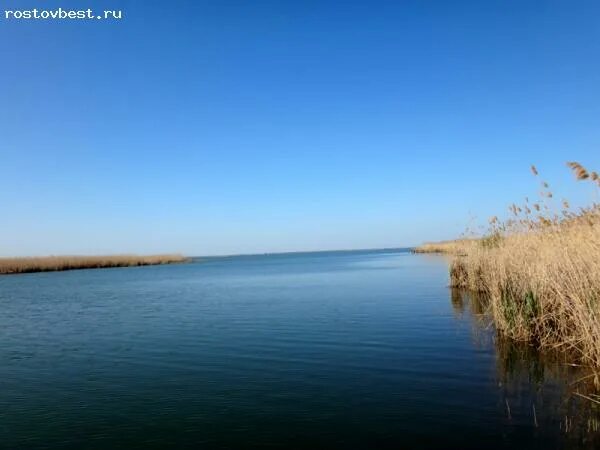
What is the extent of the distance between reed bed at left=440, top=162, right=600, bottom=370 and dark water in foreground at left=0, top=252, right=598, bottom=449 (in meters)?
0.61

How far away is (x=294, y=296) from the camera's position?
21.0 m

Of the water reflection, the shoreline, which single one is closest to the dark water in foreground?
the water reflection

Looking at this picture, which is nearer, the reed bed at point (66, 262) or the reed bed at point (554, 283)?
the reed bed at point (554, 283)

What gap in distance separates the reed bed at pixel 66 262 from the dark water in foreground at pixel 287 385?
1615 inches

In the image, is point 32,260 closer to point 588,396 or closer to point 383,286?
point 383,286

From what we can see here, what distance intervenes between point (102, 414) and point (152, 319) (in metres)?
9.15

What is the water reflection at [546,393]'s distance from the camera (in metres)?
5.30

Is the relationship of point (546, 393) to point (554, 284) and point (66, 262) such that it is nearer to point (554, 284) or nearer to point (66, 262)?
point (554, 284)

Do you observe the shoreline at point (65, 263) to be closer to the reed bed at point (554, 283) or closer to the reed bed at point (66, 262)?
the reed bed at point (66, 262)

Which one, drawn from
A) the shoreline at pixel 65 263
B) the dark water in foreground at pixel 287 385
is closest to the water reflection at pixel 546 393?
the dark water in foreground at pixel 287 385

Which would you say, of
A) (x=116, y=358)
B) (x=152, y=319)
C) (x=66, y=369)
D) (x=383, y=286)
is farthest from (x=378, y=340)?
(x=383, y=286)

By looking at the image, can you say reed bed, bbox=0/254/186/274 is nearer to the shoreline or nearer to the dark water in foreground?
the shoreline

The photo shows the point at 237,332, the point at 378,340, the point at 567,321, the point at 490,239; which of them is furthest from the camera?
the point at 490,239

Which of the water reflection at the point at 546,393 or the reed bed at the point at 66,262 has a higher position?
the reed bed at the point at 66,262
